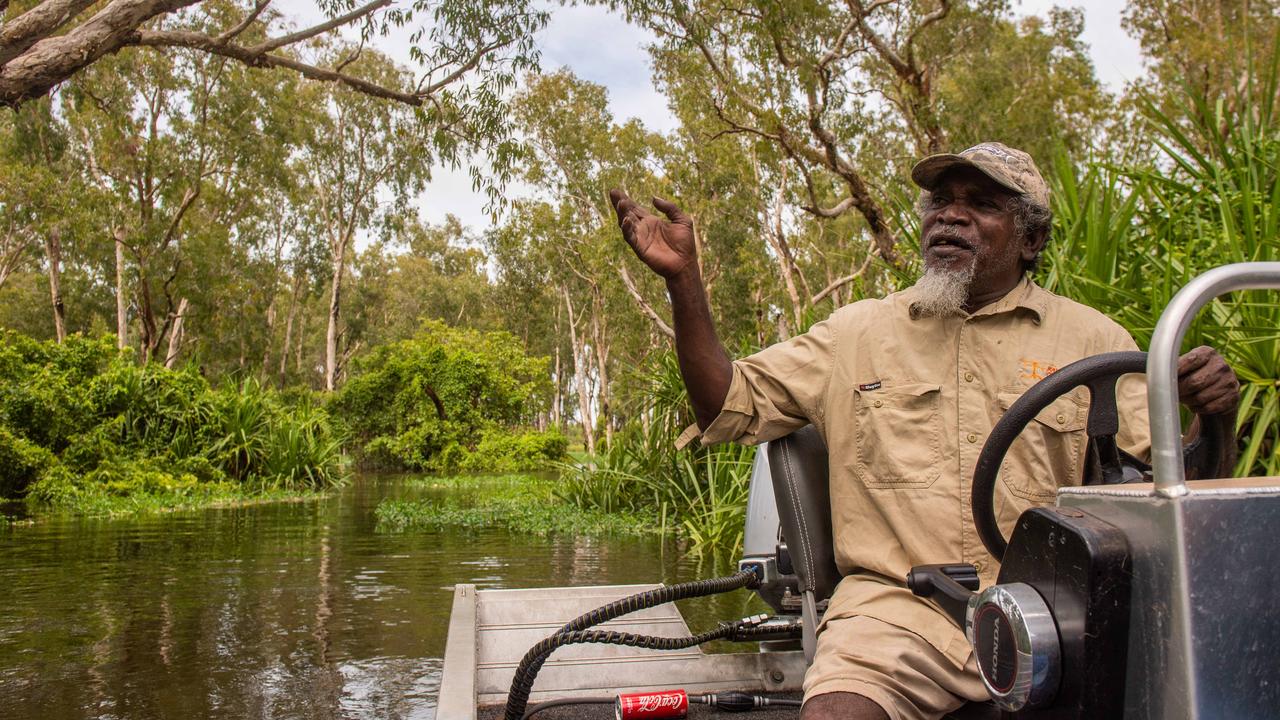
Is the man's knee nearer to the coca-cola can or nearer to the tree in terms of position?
the coca-cola can

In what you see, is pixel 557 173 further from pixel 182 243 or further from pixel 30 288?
pixel 30 288

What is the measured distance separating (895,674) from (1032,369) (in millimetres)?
841

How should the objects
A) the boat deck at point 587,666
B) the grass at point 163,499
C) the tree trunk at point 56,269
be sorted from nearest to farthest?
1. the boat deck at point 587,666
2. the grass at point 163,499
3. the tree trunk at point 56,269

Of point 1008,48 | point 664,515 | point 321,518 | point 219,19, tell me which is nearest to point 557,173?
point 219,19

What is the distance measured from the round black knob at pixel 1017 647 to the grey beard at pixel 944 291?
1.09 metres

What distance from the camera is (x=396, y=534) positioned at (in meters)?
9.55

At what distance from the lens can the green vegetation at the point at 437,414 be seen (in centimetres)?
2620

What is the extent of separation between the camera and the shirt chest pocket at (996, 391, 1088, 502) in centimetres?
225

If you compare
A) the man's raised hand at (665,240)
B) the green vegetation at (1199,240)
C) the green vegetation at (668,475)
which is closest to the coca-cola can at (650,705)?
the man's raised hand at (665,240)

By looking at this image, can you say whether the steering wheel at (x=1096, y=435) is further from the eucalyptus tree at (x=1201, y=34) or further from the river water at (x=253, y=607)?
the eucalyptus tree at (x=1201, y=34)

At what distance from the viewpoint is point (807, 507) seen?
257 cm

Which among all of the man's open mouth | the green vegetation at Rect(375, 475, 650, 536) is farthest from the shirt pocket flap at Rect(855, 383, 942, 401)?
the green vegetation at Rect(375, 475, 650, 536)

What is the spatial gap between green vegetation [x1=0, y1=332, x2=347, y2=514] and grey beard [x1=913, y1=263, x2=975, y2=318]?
36.8 feet

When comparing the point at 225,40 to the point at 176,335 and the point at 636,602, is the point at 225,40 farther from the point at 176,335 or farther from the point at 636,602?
the point at 176,335
